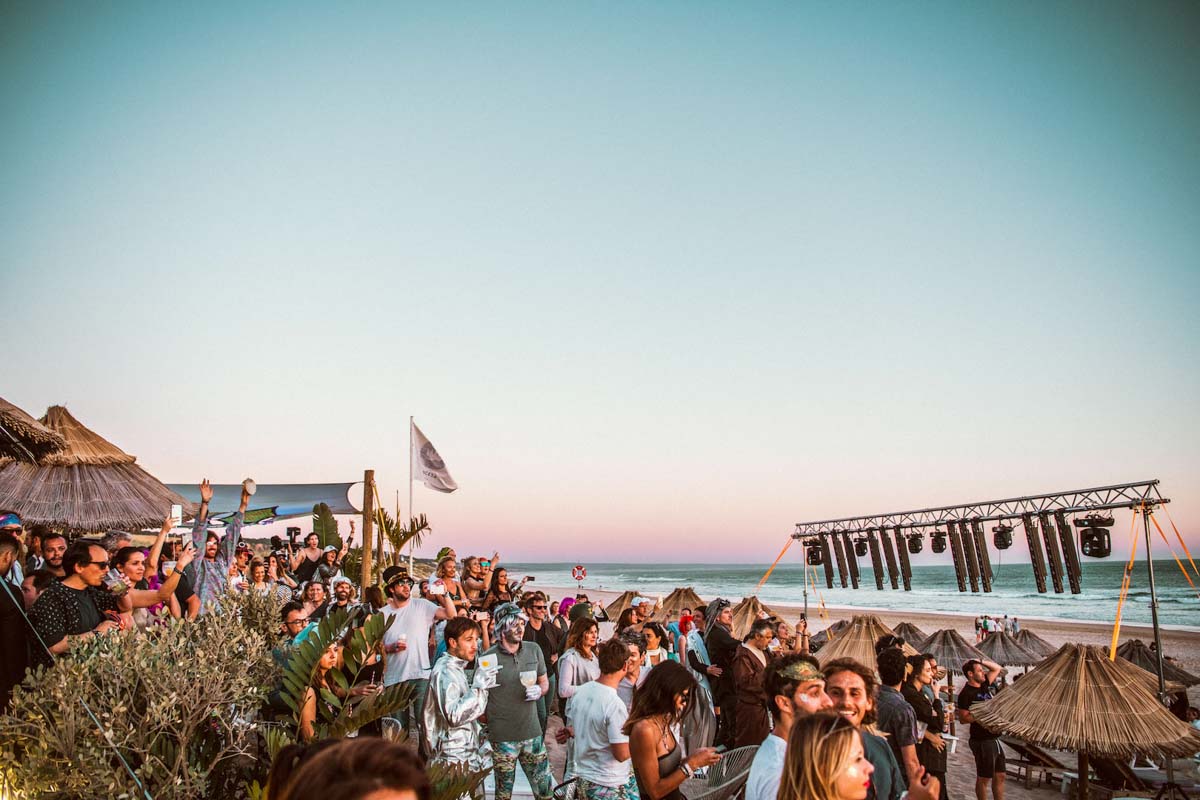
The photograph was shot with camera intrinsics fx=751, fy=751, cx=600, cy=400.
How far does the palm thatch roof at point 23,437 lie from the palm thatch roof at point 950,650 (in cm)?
1275

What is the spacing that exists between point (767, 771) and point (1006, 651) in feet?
43.9

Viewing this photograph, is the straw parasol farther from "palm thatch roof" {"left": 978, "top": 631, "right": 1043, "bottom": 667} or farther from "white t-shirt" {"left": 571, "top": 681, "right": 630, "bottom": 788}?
"white t-shirt" {"left": 571, "top": 681, "right": 630, "bottom": 788}

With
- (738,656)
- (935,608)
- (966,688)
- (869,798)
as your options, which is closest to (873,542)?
(966,688)

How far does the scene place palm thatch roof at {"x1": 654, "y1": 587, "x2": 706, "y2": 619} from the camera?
43.6 ft

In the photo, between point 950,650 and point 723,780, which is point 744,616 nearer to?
point 950,650

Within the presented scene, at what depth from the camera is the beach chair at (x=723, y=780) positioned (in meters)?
3.71

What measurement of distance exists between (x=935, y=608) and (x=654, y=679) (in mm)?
58255

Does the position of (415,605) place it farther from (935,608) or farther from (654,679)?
(935,608)

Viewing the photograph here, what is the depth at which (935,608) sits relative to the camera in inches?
2167

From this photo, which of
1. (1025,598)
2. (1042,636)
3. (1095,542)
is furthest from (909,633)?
(1025,598)

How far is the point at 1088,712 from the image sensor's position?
22.4 ft

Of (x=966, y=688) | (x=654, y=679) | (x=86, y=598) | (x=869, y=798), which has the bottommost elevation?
(x=966, y=688)

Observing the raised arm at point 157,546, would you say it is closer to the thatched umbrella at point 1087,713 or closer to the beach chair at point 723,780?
the beach chair at point 723,780

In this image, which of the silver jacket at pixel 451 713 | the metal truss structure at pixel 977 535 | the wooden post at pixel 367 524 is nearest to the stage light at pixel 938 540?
the metal truss structure at pixel 977 535
